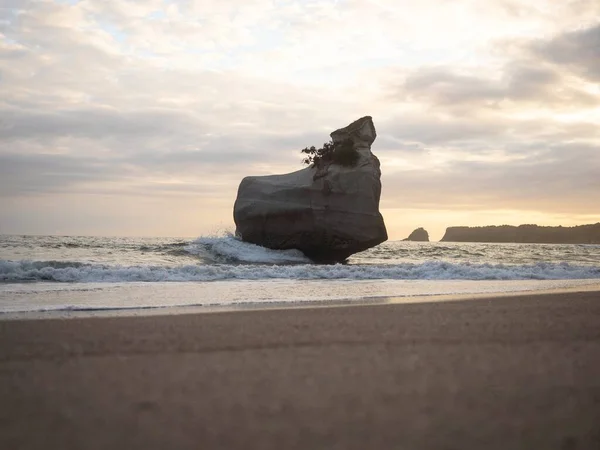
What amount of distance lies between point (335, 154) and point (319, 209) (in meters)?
3.01

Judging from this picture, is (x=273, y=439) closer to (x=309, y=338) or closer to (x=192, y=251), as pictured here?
(x=309, y=338)

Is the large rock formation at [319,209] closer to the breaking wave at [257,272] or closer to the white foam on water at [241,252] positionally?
the white foam on water at [241,252]

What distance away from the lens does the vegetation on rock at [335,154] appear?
78.1 ft

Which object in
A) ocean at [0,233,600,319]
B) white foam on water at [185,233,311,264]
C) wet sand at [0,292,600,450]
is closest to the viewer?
wet sand at [0,292,600,450]

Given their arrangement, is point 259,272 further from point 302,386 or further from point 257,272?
point 302,386

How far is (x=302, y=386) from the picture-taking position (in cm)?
295

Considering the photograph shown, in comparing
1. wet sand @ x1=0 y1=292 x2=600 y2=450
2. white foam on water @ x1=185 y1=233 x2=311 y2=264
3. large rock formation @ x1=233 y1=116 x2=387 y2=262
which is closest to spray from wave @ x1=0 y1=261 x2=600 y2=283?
large rock formation @ x1=233 y1=116 x2=387 y2=262

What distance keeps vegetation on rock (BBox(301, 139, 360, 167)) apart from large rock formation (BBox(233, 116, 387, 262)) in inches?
9.5

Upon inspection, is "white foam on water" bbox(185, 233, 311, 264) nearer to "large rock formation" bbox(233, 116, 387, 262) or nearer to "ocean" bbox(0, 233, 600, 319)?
"large rock formation" bbox(233, 116, 387, 262)

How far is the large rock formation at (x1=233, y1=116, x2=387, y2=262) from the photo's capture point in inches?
899

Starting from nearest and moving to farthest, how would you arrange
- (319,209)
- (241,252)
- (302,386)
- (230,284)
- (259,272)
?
(302,386)
(230,284)
(259,272)
(319,209)
(241,252)

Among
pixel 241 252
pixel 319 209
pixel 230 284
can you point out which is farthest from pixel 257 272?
pixel 241 252

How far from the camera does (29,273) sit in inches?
509

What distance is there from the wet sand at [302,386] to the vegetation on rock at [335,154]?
61.7ft
